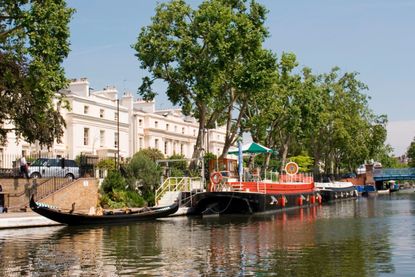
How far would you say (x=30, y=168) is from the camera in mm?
42844

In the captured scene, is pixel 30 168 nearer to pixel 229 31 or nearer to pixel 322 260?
pixel 229 31

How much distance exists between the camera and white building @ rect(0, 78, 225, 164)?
66.1 meters

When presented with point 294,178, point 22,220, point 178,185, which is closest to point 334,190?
point 294,178

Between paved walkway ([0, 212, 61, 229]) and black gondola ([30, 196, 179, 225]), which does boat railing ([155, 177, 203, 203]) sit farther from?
paved walkway ([0, 212, 61, 229])

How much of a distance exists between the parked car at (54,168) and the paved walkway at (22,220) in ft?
26.9

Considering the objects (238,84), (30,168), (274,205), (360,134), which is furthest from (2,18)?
(360,134)

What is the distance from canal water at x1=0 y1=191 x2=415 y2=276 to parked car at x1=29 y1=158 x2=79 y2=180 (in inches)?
422

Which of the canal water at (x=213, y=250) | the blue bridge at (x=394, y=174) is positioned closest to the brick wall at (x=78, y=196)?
the canal water at (x=213, y=250)

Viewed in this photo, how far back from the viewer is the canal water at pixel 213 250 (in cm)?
1809

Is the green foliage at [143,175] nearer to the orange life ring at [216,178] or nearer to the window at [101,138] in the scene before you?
the orange life ring at [216,178]

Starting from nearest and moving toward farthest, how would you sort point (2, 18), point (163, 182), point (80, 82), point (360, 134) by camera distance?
point (2, 18)
point (163, 182)
point (80, 82)
point (360, 134)

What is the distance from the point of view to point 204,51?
48.4 metres

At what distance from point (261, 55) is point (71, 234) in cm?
2487

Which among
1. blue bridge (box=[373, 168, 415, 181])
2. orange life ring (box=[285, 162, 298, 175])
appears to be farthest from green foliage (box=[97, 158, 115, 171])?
blue bridge (box=[373, 168, 415, 181])
